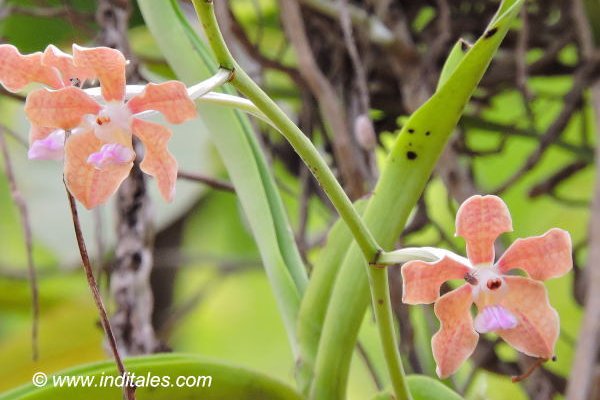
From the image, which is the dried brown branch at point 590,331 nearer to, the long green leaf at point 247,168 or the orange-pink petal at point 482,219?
the long green leaf at point 247,168

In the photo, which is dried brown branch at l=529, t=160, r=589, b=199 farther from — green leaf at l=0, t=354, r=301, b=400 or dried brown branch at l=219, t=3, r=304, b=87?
green leaf at l=0, t=354, r=301, b=400

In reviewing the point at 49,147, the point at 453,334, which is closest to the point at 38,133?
the point at 49,147

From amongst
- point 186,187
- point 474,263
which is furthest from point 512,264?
point 186,187

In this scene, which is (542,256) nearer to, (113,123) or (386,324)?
(386,324)

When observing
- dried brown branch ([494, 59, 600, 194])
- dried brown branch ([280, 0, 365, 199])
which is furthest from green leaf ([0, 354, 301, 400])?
dried brown branch ([494, 59, 600, 194])

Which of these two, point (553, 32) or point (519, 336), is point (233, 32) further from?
point (519, 336)

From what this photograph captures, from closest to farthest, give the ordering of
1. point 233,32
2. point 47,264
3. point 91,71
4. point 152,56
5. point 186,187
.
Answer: point 91,71 → point 233,32 → point 152,56 → point 186,187 → point 47,264

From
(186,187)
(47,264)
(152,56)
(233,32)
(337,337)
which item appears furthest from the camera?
(47,264)
